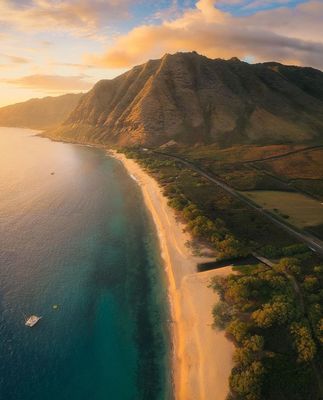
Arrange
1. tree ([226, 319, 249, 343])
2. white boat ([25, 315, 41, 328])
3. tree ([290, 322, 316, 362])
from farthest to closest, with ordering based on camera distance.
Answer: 1. white boat ([25, 315, 41, 328])
2. tree ([226, 319, 249, 343])
3. tree ([290, 322, 316, 362])

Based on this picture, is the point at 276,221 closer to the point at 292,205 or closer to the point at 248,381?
the point at 292,205

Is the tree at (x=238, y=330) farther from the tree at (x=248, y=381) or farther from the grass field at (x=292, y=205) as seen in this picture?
the grass field at (x=292, y=205)

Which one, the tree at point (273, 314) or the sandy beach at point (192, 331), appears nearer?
the sandy beach at point (192, 331)

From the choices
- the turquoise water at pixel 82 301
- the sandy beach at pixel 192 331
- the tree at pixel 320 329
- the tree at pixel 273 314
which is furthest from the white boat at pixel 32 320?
the tree at pixel 320 329

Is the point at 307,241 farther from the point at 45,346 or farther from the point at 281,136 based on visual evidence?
the point at 281,136

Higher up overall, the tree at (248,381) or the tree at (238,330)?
the tree at (238,330)

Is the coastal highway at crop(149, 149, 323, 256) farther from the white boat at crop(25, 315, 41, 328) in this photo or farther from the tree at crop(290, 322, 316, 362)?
the white boat at crop(25, 315, 41, 328)

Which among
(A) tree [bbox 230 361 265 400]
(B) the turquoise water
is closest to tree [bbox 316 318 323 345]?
(A) tree [bbox 230 361 265 400]
